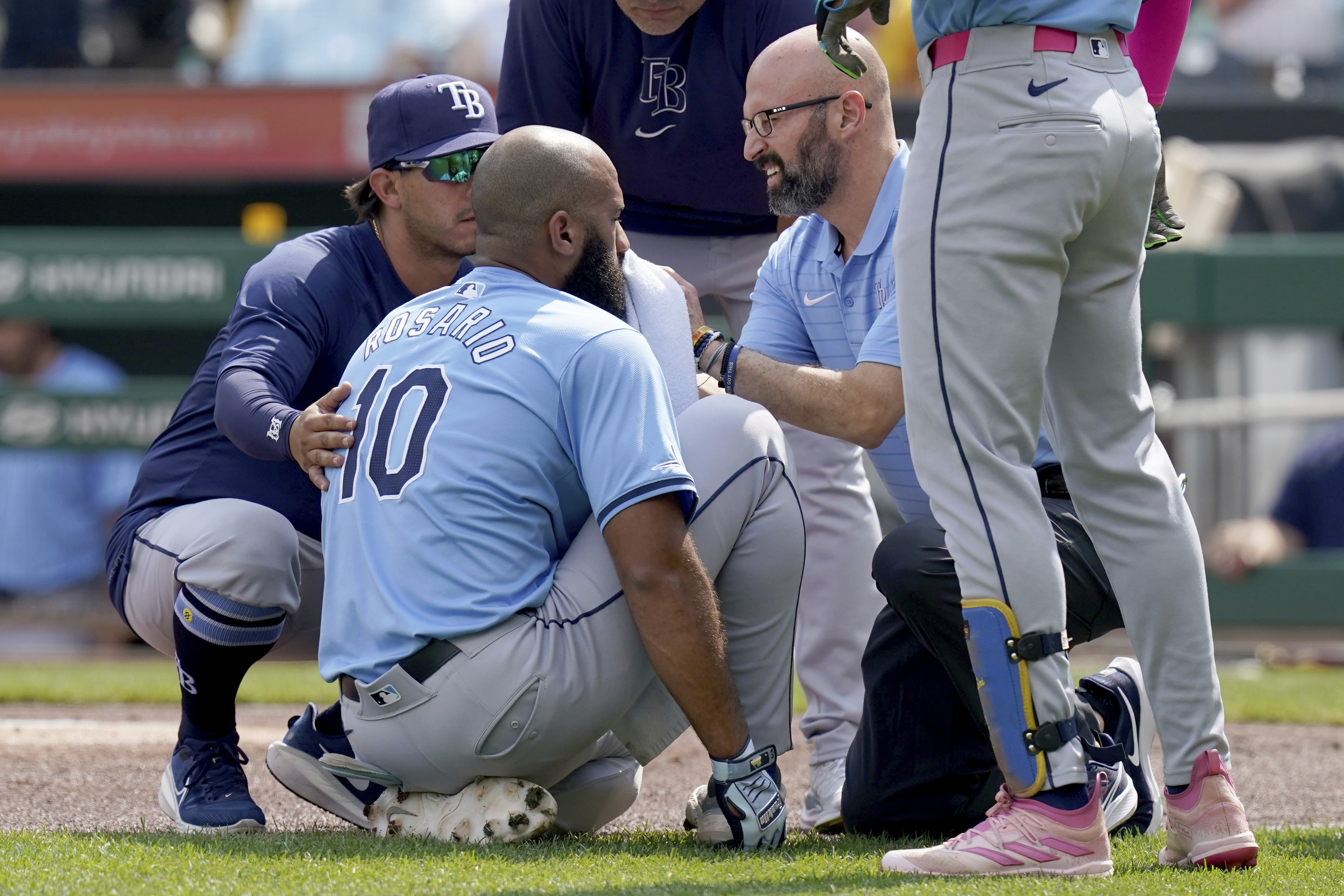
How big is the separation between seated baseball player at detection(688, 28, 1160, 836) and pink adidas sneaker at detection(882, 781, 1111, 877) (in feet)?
0.82

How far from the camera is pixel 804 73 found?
10.6ft

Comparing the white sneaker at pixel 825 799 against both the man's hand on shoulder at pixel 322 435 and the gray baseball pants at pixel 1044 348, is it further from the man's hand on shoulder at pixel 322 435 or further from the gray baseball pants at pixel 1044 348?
→ the man's hand on shoulder at pixel 322 435

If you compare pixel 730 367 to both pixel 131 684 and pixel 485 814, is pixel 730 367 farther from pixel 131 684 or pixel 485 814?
pixel 131 684

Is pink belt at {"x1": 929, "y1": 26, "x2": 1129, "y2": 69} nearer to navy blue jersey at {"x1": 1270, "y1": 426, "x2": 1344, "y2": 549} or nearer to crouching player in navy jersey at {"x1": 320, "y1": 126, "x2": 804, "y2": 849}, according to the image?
crouching player in navy jersey at {"x1": 320, "y1": 126, "x2": 804, "y2": 849}

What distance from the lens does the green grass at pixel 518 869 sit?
220cm

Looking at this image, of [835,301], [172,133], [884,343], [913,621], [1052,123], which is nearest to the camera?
[1052,123]

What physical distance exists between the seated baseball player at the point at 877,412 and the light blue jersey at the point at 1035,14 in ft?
1.83

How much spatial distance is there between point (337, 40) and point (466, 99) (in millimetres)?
8240

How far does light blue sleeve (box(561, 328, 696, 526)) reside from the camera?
8.18 ft

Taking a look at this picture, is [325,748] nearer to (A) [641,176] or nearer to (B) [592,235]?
(B) [592,235]

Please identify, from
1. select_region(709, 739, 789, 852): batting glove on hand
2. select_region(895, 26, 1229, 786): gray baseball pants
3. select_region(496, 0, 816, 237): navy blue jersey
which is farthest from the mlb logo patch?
select_region(496, 0, 816, 237): navy blue jersey

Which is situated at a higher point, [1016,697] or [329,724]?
[1016,697]

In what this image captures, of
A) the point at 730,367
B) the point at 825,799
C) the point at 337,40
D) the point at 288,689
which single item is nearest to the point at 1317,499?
the point at 288,689

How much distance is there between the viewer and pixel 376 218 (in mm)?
3541
